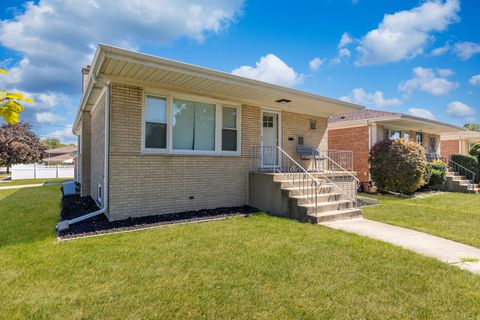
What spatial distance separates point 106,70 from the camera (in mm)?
5895

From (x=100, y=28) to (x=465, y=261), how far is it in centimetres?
1105

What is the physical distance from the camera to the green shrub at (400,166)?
11.6 m

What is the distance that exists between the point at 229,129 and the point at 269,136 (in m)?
1.77

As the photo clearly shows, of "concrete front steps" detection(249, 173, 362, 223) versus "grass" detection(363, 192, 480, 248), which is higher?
"concrete front steps" detection(249, 173, 362, 223)

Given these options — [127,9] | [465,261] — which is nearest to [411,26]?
[465,261]

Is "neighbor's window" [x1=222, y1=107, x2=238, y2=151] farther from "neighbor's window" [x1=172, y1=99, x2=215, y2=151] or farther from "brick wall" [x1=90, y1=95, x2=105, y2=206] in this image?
"brick wall" [x1=90, y1=95, x2=105, y2=206]

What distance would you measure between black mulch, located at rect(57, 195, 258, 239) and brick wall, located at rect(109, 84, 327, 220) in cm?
23

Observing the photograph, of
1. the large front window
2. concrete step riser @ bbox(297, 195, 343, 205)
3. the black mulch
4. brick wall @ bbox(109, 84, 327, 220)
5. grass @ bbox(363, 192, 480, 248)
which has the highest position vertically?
the large front window

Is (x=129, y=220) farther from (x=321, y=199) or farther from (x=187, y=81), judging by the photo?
(x=321, y=199)

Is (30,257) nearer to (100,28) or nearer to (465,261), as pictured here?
(465,261)


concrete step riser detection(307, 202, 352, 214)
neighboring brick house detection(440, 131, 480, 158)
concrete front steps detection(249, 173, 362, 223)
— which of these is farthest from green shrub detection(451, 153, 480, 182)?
concrete step riser detection(307, 202, 352, 214)

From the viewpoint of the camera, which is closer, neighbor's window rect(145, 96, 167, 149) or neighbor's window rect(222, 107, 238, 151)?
neighbor's window rect(145, 96, 167, 149)

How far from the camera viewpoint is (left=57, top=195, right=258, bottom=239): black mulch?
A: 5.60 metres

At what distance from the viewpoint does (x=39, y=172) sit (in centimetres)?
2541
